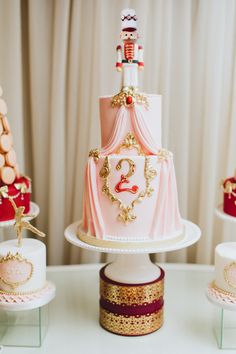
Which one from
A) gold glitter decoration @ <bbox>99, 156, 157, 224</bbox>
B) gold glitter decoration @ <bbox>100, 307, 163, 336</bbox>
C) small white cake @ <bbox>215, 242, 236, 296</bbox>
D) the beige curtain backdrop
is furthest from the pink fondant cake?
the beige curtain backdrop

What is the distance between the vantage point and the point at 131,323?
134 cm

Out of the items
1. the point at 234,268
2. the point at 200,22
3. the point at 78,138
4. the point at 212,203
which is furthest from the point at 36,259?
the point at 200,22

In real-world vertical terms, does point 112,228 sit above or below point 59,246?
above

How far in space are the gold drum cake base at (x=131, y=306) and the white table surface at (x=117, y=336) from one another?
0.08 feet

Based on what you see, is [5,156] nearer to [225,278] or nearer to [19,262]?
[19,262]

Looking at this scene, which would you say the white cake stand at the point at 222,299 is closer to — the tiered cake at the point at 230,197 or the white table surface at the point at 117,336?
the white table surface at the point at 117,336

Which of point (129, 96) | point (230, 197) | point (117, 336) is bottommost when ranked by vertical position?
point (117, 336)

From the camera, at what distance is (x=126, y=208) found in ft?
4.17

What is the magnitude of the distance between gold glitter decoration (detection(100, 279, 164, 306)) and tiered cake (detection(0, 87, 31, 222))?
0.38m

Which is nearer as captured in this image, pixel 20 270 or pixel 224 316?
pixel 20 270

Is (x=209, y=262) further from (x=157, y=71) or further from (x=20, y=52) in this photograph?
(x=20, y=52)

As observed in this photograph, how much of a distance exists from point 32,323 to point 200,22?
4.24ft

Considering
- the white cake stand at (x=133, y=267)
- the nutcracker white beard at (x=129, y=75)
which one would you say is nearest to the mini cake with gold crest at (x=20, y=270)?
the white cake stand at (x=133, y=267)

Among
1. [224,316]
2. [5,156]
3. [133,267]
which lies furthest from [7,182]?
[224,316]
